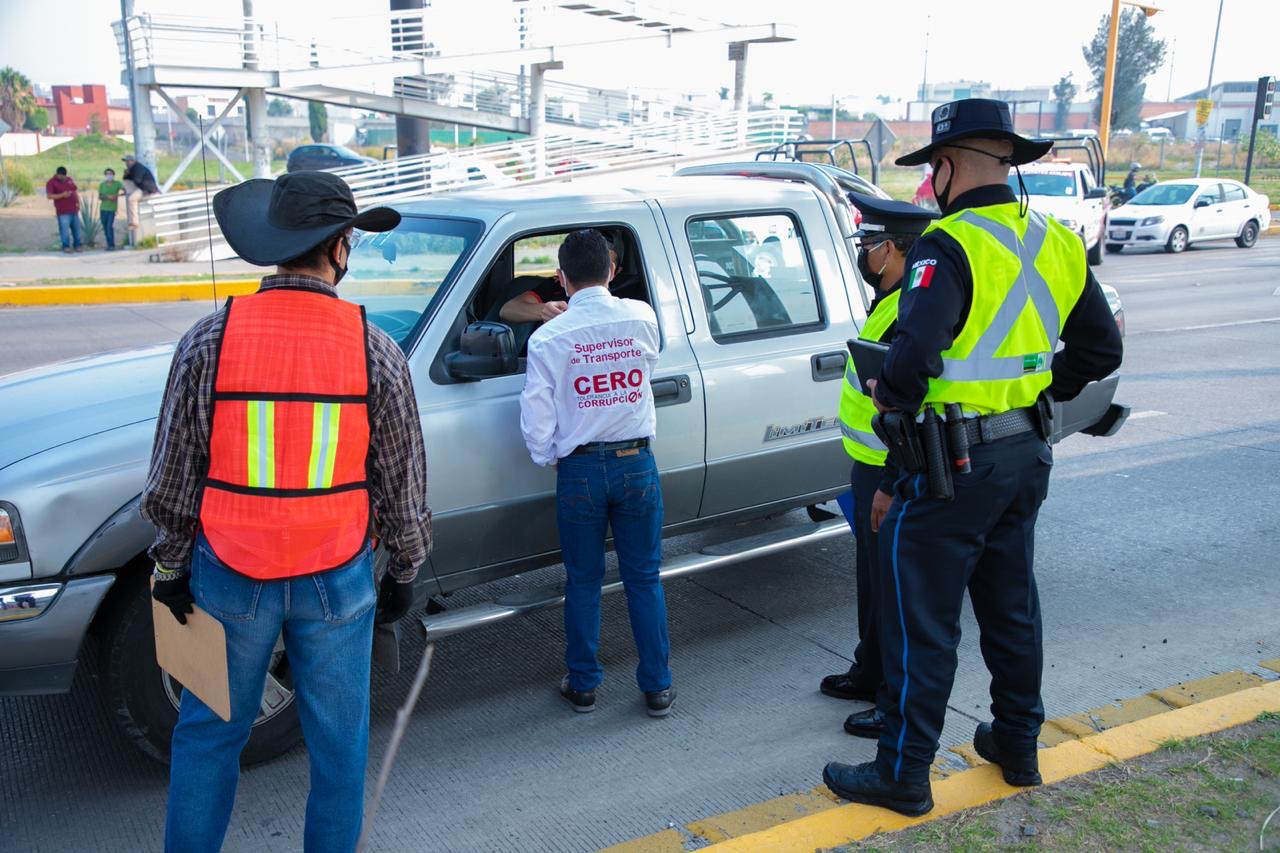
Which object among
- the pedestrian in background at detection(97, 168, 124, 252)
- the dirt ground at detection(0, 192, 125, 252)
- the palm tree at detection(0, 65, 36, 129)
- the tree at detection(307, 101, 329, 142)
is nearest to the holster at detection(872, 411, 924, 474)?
the pedestrian in background at detection(97, 168, 124, 252)

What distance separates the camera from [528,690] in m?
4.47

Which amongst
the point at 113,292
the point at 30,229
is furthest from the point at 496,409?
the point at 30,229

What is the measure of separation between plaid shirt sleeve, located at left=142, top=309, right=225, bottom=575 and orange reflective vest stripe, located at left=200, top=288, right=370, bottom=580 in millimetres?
39

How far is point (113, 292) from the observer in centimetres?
1595

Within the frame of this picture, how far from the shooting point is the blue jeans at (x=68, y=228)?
69.3ft

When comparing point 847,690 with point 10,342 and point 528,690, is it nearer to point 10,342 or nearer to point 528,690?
point 528,690

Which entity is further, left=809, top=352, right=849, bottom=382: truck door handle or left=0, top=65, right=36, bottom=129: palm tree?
left=0, top=65, right=36, bottom=129: palm tree

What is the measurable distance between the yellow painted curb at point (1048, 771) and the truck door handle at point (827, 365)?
183 centimetres

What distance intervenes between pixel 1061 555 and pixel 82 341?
33.7 feet

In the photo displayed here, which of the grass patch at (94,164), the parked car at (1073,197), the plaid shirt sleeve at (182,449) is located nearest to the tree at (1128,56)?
the grass patch at (94,164)

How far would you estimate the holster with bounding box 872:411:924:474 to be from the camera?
10.5 ft

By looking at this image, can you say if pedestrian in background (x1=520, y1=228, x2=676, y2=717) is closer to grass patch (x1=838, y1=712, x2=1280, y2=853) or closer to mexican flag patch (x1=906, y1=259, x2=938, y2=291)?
mexican flag patch (x1=906, y1=259, x2=938, y2=291)

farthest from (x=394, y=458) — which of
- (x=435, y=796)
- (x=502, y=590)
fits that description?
(x=502, y=590)

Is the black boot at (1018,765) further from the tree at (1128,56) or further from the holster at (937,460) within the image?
the tree at (1128,56)
